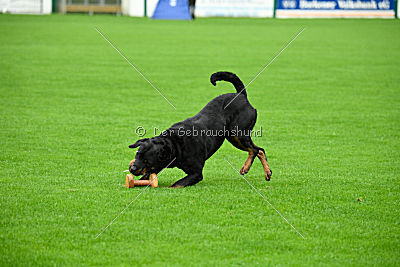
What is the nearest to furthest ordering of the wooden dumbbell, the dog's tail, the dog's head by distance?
the dog's head < the wooden dumbbell < the dog's tail

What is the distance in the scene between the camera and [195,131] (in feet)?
21.9

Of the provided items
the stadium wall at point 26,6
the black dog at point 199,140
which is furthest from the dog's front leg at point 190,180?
the stadium wall at point 26,6

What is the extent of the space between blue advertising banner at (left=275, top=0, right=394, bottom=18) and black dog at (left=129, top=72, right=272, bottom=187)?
2915 centimetres

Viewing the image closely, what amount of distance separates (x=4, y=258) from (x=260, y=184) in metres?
3.17

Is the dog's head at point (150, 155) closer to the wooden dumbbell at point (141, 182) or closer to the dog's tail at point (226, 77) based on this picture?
the wooden dumbbell at point (141, 182)

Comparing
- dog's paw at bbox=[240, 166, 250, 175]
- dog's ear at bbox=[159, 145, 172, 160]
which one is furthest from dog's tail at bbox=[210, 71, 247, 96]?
dog's ear at bbox=[159, 145, 172, 160]

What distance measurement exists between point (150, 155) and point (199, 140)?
0.60 meters

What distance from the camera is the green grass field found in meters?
5.04

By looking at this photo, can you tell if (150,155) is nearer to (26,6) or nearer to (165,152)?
(165,152)

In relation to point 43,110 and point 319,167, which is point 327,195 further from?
point 43,110

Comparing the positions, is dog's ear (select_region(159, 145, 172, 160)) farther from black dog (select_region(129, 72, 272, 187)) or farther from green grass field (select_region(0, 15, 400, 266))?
green grass field (select_region(0, 15, 400, 266))

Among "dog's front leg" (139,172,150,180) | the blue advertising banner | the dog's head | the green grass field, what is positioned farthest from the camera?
the blue advertising banner

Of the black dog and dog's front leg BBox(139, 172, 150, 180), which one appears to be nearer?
the black dog

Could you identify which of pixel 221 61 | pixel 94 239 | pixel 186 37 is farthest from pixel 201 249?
pixel 186 37
